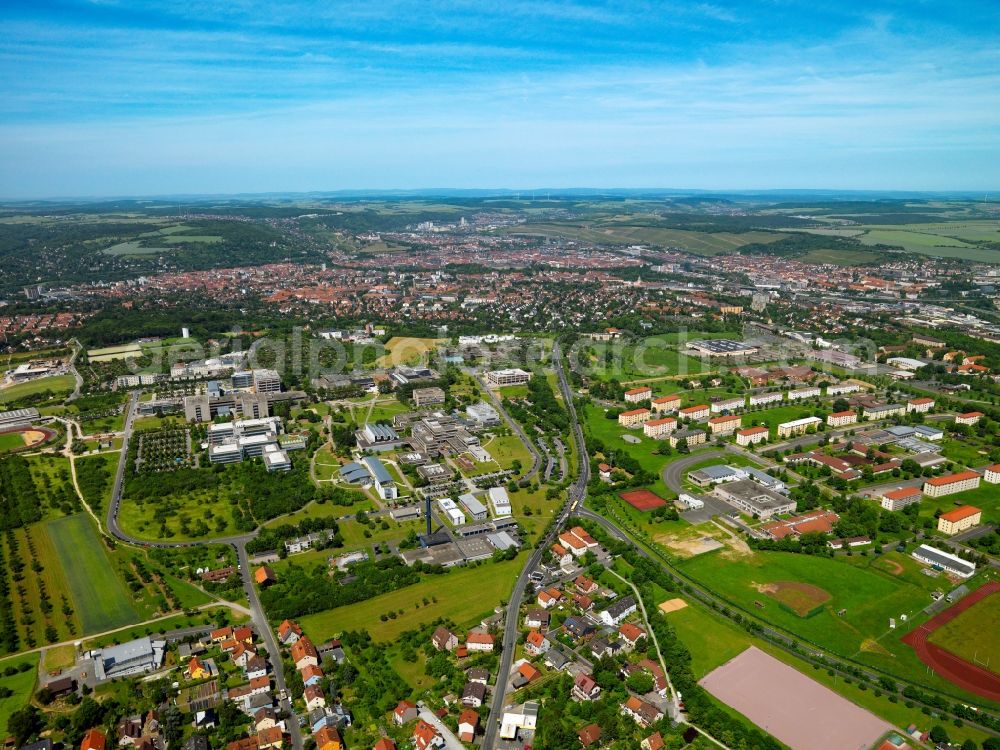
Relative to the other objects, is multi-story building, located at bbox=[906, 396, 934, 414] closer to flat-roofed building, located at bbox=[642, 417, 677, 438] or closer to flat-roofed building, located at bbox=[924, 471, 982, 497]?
flat-roofed building, located at bbox=[924, 471, 982, 497]

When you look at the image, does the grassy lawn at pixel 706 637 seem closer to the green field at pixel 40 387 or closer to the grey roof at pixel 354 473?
the grey roof at pixel 354 473

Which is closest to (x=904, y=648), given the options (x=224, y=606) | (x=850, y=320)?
(x=224, y=606)

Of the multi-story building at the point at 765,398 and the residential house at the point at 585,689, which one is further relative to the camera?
the multi-story building at the point at 765,398

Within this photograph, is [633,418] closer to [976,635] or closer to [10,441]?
[976,635]

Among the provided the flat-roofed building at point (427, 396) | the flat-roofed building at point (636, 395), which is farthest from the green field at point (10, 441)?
the flat-roofed building at point (636, 395)

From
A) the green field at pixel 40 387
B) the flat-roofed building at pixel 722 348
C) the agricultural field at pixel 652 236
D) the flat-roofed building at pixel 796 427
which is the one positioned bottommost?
the flat-roofed building at pixel 796 427

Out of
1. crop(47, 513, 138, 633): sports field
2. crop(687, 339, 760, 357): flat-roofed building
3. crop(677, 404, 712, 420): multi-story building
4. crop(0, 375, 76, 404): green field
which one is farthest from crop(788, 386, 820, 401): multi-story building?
crop(0, 375, 76, 404): green field

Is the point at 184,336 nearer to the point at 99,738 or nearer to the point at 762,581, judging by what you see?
the point at 99,738
